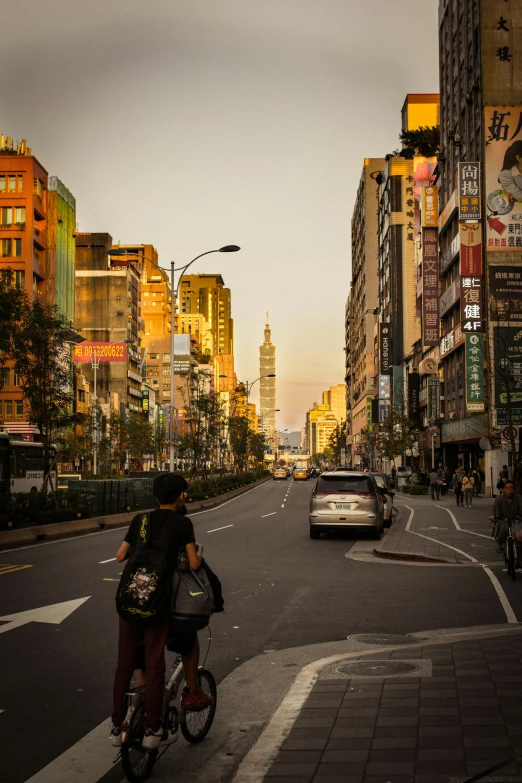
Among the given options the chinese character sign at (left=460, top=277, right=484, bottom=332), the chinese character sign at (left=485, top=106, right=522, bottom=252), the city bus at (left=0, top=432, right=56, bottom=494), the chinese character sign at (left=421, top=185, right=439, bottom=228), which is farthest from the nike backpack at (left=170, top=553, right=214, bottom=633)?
the chinese character sign at (left=421, top=185, right=439, bottom=228)

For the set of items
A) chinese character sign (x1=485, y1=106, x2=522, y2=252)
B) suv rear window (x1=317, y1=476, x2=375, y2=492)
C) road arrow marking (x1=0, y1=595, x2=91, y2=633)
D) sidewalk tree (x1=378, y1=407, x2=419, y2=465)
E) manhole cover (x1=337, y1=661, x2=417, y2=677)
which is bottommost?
road arrow marking (x1=0, y1=595, x2=91, y2=633)

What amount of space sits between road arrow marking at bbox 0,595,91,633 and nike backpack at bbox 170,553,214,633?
544 centimetres

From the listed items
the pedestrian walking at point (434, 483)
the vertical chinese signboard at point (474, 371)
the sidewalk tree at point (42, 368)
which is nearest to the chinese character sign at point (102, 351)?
the vertical chinese signboard at point (474, 371)

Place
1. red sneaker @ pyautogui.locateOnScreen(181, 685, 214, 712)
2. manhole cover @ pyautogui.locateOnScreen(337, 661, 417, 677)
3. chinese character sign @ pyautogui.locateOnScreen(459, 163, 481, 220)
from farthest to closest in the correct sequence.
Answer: chinese character sign @ pyautogui.locateOnScreen(459, 163, 481, 220) < manhole cover @ pyautogui.locateOnScreen(337, 661, 417, 677) < red sneaker @ pyautogui.locateOnScreen(181, 685, 214, 712)

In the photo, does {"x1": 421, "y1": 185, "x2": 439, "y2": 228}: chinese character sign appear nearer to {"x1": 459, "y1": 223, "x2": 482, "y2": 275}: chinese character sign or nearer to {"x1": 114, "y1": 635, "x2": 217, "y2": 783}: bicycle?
{"x1": 459, "y1": 223, "x2": 482, "y2": 275}: chinese character sign

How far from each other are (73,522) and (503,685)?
68.6 ft

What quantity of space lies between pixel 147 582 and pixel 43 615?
635 cm

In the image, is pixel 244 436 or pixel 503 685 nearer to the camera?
pixel 503 685

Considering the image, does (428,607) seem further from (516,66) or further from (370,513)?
(516,66)

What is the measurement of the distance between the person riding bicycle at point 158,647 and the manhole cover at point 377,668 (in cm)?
233

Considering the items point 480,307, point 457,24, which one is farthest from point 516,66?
point 480,307

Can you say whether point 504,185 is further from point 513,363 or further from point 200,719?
point 200,719

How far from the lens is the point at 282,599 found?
12531 millimetres

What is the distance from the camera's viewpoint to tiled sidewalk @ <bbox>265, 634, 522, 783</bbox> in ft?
16.5
